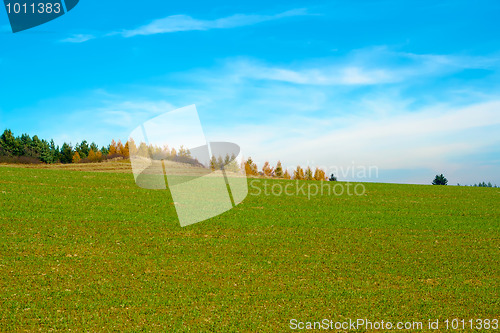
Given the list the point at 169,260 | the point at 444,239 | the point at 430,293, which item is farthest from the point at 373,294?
the point at 444,239

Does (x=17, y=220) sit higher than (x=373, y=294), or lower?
higher

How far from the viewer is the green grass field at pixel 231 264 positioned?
1028cm

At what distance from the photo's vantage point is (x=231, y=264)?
45.5 feet

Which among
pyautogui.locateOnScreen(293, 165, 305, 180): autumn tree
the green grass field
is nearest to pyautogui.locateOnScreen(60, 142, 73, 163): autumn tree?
pyautogui.locateOnScreen(293, 165, 305, 180): autumn tree

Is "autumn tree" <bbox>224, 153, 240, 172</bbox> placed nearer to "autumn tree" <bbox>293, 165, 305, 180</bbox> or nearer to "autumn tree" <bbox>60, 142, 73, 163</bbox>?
"autumn tree" <bbox>293, 165, 305, 180</bbox>

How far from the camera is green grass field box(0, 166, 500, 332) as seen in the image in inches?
405

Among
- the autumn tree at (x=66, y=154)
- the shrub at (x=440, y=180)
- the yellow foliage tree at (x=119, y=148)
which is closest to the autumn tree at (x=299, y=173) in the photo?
the shrub at (x=440, y=180)

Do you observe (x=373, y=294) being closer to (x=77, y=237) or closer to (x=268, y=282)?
(x=268, y=282)

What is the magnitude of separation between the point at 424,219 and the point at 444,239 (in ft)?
12.0

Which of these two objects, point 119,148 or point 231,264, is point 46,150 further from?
point 231,264

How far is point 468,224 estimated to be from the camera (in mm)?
21500

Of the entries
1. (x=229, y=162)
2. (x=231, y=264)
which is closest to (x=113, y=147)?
(x=229, y=162)

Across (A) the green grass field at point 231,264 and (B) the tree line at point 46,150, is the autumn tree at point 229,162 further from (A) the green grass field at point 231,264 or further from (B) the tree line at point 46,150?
(B) the tree line at point 46,150

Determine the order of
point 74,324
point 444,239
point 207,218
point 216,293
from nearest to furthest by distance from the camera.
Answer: point 74,324 < point 216,293 < point 444,239 < point 207,218
